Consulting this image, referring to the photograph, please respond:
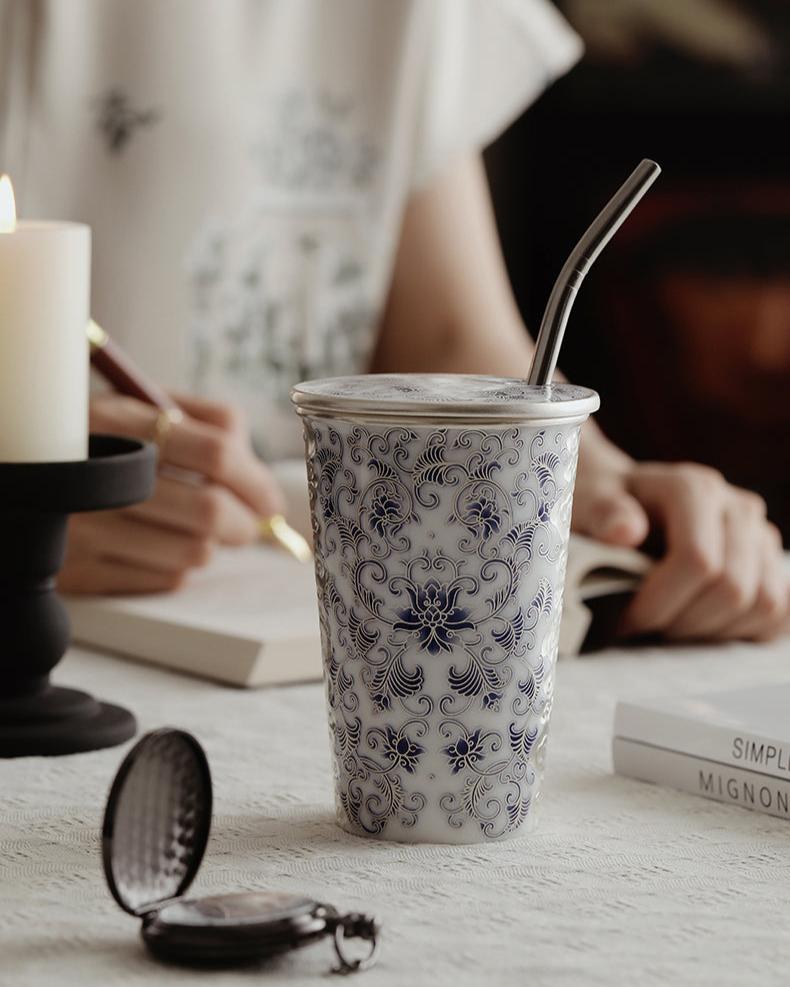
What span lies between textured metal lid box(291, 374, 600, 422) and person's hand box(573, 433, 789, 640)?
37cm

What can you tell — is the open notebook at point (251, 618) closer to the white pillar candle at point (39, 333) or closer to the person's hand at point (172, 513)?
the person's hand at point (172, 513)

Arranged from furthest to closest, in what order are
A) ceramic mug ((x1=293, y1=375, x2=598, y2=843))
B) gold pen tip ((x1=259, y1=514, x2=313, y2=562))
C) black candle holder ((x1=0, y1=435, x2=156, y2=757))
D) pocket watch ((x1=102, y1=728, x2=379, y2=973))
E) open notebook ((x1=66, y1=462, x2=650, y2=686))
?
gold pen tip ((x1=259, y1=514, x2=313, y2=562))
open notebook ((x1=66, y1=462, x2=650, y2=686))
black candle holder ((x1=0, y1=435, x2=156, y2=757))
ceramic mug ((x1=293, y1=375, x2=598, y2=843))
pocket watch ((x1=102, y1=728, x2=379, y2=973))

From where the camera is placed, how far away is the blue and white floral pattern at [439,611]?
508 mm

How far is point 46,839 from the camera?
53 centimetres

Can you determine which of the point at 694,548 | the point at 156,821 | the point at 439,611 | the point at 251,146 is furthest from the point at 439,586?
the point at 251,146

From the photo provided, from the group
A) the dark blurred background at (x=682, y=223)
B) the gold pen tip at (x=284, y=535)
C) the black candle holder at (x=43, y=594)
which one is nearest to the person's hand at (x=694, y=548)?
the gold pen tip at (x=284, y=535)

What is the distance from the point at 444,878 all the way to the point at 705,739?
0.49 ft

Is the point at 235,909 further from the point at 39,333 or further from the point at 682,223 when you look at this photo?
the point at 682,223

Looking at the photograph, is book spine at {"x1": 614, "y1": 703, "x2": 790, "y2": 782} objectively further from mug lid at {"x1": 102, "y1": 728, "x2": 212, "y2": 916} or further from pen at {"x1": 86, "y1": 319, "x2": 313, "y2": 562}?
pen at {"x1": 86, "y1": 319, "x2": 313, "y2": 562}

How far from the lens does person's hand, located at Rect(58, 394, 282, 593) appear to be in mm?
906

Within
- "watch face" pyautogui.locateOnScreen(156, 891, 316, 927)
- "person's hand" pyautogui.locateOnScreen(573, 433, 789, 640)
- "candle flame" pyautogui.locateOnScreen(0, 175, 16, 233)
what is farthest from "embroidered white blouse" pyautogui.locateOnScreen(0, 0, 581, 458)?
"watch face" pyautogui.locateOnScreen(156, 891, 316, 927)

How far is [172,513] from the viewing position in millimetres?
934

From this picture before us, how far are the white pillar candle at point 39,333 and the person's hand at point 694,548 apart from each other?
38 cm

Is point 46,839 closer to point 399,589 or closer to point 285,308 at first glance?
point 399,589
